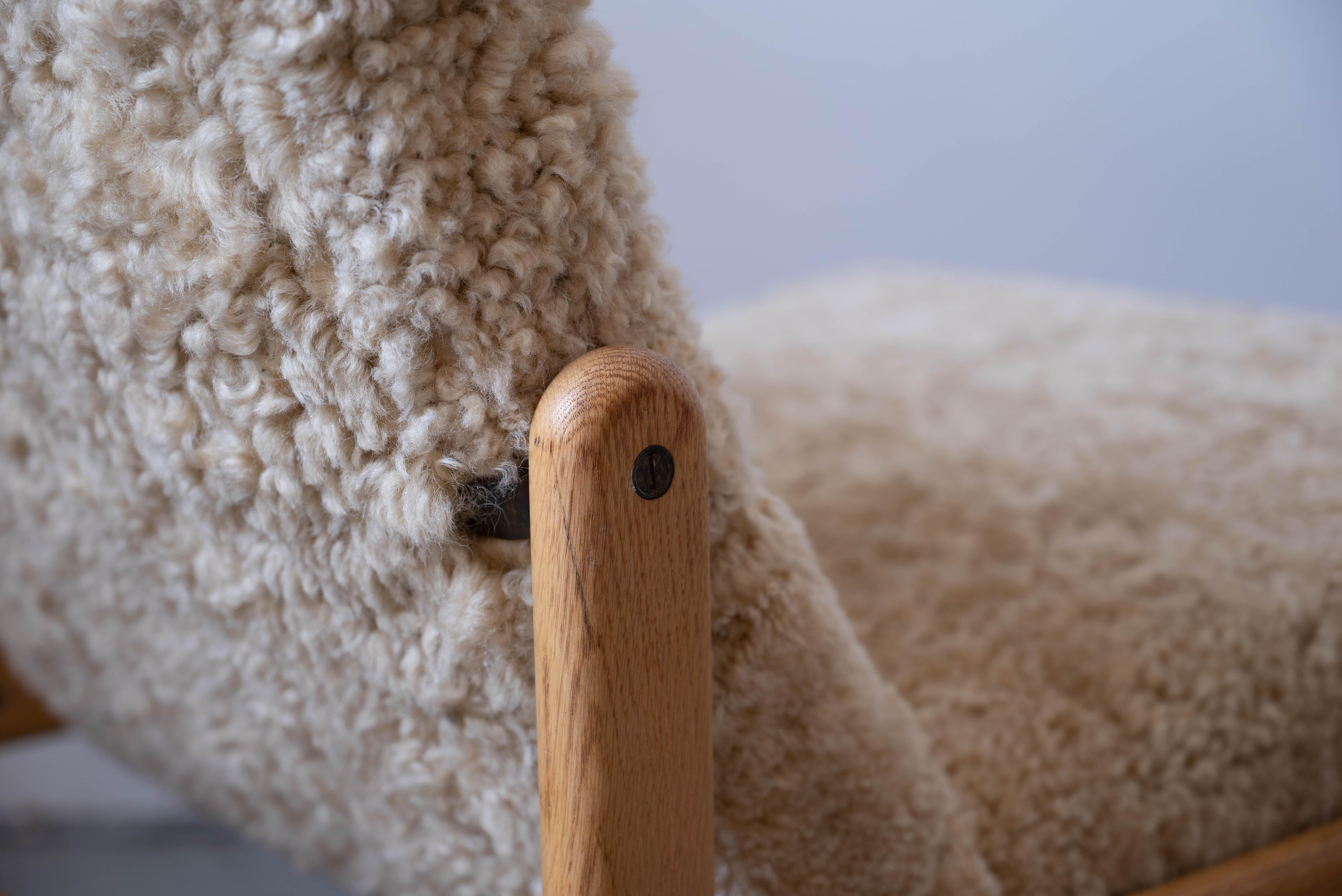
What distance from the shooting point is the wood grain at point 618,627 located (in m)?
0.25

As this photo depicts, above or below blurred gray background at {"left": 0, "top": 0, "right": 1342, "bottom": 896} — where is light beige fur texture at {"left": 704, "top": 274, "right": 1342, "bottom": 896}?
below

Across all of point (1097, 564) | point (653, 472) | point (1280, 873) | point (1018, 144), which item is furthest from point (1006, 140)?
point (653, 472)

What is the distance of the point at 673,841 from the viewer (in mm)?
289

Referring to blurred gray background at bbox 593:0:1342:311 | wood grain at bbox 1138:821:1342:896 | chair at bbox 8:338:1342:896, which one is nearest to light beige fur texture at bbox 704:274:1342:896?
wood grain at bbox 1138:821:1342:896

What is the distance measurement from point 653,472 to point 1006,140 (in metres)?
1.91

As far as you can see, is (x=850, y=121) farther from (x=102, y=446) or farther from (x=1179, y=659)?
(x=102, y=446)

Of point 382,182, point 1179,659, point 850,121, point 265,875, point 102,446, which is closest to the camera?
point 382,182

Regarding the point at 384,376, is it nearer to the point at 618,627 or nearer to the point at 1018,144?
the point at 618,627

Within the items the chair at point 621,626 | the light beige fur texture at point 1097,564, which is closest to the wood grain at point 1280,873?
the light beige fur texture at point 1097,564

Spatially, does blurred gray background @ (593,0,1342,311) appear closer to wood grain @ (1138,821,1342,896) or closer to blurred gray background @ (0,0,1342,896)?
blurred gray background @ (0,0,1342,896)

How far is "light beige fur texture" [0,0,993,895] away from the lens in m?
0.25

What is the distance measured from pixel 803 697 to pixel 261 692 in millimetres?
252

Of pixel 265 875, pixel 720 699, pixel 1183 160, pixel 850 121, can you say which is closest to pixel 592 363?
pixel 720 699

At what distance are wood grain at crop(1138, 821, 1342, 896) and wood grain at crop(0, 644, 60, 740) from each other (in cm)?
89
